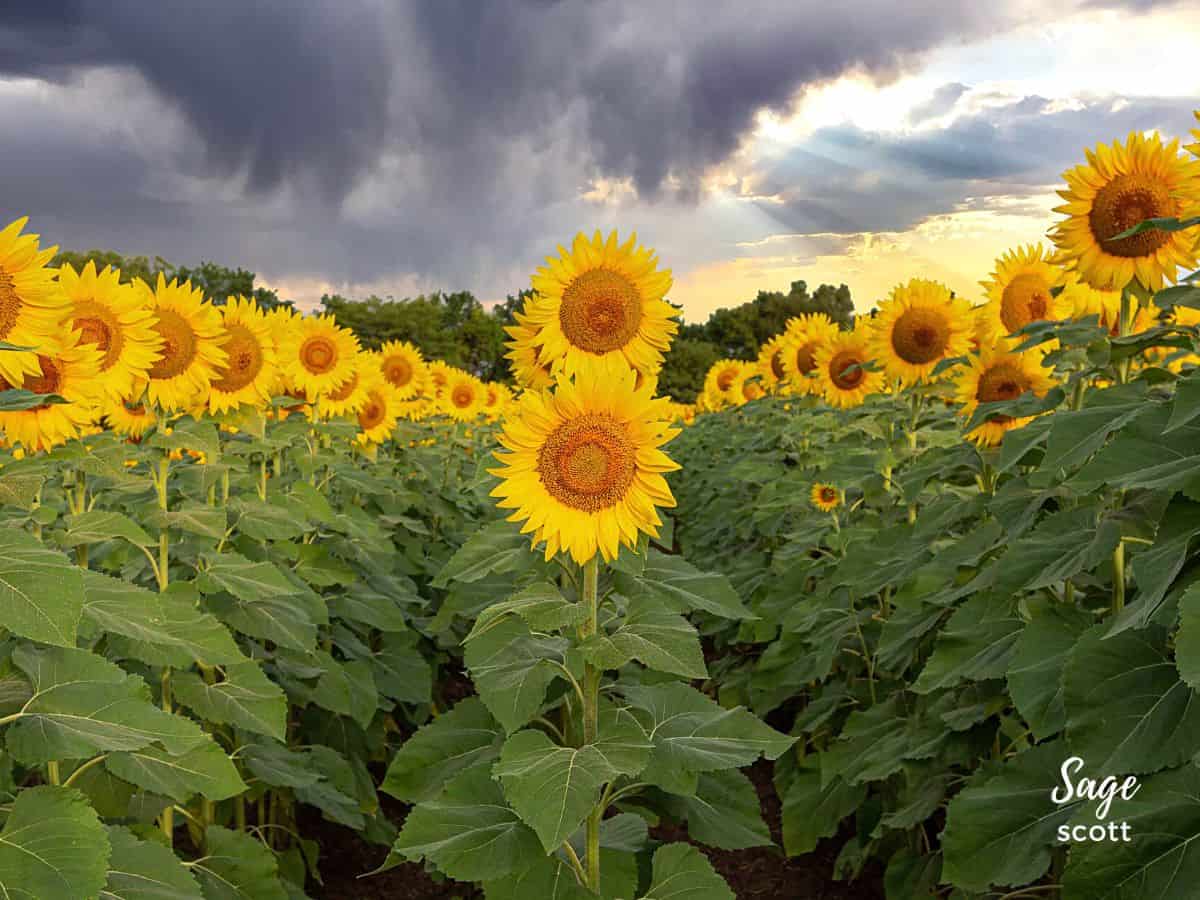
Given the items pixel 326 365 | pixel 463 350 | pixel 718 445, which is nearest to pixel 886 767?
pixel 326 365

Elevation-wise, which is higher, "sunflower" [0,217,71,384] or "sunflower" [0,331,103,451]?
"sunflower" [0,217,71,384]

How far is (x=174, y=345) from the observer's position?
14.6 ft

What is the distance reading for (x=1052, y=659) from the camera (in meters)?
2.97

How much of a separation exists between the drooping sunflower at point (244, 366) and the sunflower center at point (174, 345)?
33 centimetres

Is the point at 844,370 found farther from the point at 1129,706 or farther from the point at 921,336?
the point at 1129,706

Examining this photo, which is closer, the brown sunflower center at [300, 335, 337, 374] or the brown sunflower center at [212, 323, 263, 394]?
the brown sunflower center at [212, 323, 263, 394]

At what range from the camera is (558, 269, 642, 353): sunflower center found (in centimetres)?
357

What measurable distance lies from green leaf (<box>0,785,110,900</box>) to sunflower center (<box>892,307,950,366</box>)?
5.61 metres

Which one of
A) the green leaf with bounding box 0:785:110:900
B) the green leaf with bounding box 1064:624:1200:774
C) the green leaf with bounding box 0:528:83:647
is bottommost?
the green leaf with bounding box 0:785:110:900

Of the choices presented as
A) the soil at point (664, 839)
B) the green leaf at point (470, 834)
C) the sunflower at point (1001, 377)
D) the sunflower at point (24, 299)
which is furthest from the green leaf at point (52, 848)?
the sunflower at point (1001, 377)

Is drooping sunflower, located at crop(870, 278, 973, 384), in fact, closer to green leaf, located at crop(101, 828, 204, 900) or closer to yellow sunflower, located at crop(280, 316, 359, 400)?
yellow sunflower, located at crop(280, 316, 359, 400)

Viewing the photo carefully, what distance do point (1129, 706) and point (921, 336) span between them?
4418 millimetres

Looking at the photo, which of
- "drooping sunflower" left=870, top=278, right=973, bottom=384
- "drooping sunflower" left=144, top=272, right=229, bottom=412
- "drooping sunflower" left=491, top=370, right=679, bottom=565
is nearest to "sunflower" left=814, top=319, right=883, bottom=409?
"drooping sunflower" left=870, top=278, right=973, bottom=384

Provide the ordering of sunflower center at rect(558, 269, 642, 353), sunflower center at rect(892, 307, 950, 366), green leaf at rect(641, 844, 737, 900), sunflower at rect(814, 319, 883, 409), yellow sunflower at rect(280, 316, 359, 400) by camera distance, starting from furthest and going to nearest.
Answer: sunflower at rect(814, 319, 883, 409) → yellow sunflower at rect(280, 316, 359, 400) → sunflower center at rect(892, 307, 950, 366) → sunflower center at rect(558, 269, 642, 353) → green leaf at rect(641, 844, 737, 900)
